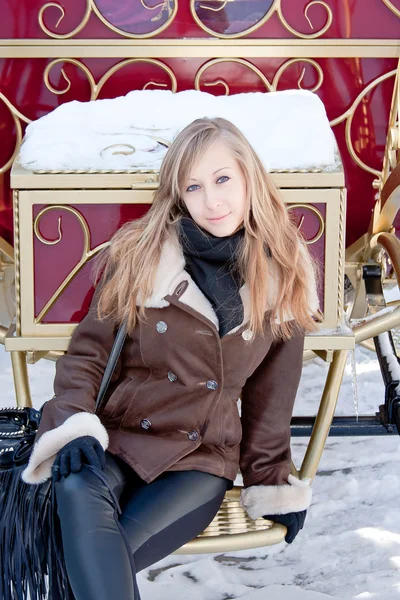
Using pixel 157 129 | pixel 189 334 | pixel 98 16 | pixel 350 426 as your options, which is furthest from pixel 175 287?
pixel 98 16

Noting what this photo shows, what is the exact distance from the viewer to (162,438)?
2059 millimetres

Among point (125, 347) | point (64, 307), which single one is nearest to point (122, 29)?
point (64, 307)

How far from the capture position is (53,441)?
1.92m

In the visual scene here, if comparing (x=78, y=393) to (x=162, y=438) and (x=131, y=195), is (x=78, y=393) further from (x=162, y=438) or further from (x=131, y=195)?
(x=131, y=195)

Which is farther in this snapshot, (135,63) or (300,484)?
(135,63)

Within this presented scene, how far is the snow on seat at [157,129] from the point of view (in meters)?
2.48

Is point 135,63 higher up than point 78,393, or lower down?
higher up

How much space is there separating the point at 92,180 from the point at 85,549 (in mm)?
1078

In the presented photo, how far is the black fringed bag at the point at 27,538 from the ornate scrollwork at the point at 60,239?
22.7 inches

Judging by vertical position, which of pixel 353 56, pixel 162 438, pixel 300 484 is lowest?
pixel 300 484

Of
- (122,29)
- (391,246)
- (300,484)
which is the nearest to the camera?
(300,484)

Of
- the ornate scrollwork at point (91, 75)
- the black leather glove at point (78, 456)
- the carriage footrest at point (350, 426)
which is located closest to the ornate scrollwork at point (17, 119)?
the ornate scrollwork at point (91, 75)

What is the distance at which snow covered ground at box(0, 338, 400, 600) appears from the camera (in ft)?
8.61

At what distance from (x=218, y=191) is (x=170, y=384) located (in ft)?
1.50
